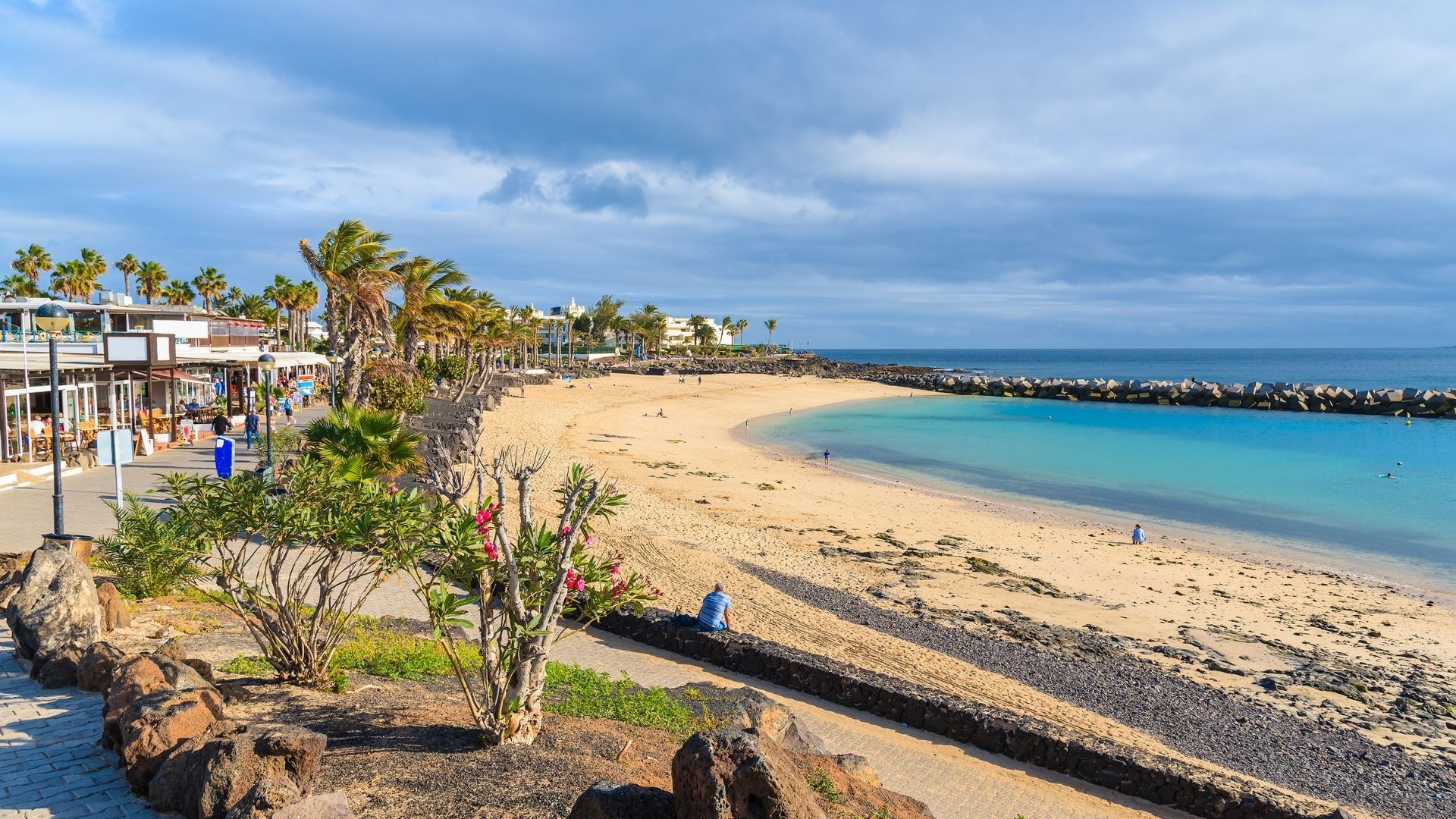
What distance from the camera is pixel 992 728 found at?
9297 millimetres

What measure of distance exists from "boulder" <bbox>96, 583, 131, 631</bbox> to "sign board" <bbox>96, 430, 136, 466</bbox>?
5.11 metres

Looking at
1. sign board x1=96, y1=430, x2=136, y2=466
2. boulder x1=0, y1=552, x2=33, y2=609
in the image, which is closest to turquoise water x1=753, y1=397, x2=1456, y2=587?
sign board x1=96, y1=430, x2=136, y2=466

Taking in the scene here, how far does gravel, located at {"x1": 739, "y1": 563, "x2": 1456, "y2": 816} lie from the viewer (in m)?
9.90

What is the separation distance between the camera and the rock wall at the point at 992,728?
824cm

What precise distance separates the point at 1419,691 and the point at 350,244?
2663cm

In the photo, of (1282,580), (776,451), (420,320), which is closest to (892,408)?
(776,451)

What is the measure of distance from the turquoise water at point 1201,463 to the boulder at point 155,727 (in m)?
26.7

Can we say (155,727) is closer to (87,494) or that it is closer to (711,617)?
(711,617)

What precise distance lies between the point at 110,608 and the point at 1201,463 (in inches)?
1791

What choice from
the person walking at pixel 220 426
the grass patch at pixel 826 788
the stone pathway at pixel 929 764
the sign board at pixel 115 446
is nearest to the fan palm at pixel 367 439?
the stone pathway at pixel 929 764

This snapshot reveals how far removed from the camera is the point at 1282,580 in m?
20.1

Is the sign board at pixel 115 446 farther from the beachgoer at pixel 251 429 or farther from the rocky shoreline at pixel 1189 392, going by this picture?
the rocky shoreline at pixel 1189 392

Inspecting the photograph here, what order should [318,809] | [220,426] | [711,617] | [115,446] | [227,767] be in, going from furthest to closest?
[220,426]
[115,446]
[711,617]
[227,767]
[318,809]

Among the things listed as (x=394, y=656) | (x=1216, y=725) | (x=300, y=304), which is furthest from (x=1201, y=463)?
(x=300, y=304)
